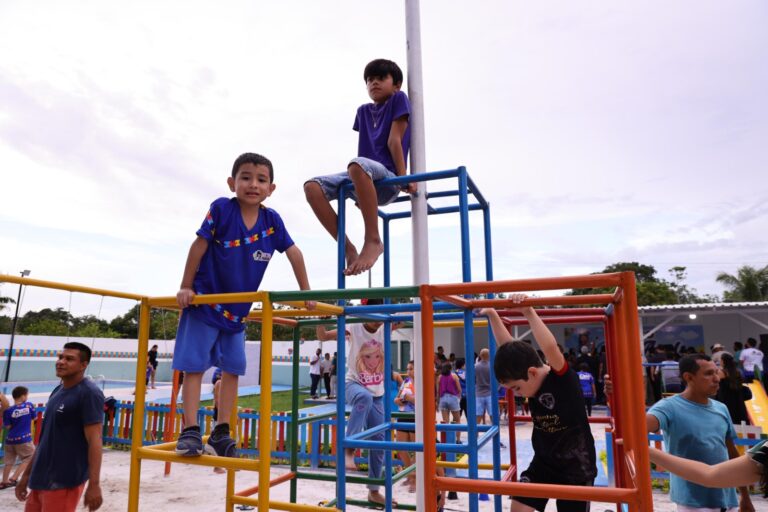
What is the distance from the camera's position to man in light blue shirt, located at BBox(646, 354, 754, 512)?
345 cm

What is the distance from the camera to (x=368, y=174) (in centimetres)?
316

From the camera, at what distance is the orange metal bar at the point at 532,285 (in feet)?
5.73

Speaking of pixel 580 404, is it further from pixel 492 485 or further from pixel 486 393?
pixel 486 393

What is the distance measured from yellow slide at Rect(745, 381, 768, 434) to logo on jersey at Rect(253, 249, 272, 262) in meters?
8.98

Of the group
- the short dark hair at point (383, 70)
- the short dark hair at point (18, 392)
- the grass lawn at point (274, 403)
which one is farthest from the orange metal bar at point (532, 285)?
the grass lawn at point (274, 403)

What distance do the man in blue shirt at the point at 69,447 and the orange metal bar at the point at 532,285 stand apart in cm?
300

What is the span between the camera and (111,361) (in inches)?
995

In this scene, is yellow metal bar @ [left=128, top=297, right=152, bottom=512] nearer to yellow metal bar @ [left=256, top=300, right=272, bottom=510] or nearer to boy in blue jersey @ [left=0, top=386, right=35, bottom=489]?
yellow metal bar @ [left=256, top=300, right=272, bottom=510]

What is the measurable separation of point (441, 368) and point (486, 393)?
44.1 inches

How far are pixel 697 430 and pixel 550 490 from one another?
252 cm

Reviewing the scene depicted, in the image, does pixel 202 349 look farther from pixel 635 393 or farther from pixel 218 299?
pixel 635 393

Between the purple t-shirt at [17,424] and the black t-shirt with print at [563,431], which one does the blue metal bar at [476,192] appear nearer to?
the black t-shirt with print at [563,431]

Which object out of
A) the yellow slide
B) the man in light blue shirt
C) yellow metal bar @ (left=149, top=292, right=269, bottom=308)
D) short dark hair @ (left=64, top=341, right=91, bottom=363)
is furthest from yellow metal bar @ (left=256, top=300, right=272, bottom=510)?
the yellow slide

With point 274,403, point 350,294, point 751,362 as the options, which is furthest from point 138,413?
point 274,403
